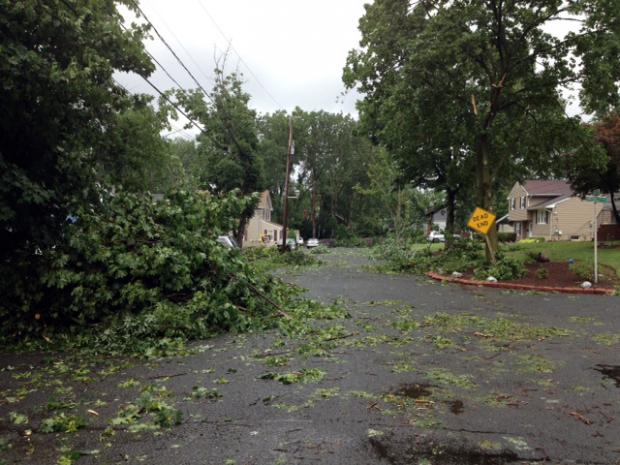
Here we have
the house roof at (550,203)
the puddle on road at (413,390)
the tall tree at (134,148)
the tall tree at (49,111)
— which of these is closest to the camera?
the puddle on road at (413,390)

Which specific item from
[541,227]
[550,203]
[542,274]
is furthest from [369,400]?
[541,227]

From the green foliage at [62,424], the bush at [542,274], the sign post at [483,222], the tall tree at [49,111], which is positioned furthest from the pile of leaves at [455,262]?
the green foliage at [62,424]

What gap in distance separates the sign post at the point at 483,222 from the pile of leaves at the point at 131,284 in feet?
32.4

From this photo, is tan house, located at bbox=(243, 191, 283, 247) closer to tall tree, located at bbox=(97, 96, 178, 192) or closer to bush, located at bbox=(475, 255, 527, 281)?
bush, located at bbox=(475, 255, 527, 281)

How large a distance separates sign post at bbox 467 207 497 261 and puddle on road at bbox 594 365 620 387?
11407mm

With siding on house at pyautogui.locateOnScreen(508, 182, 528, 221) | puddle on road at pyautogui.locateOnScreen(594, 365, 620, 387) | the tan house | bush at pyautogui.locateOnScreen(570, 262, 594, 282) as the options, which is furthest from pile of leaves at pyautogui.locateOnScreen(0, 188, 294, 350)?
siding on house at pyautogui.locateOnScreen(508, 182, 528, 221)

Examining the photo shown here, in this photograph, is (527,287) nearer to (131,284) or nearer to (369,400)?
(131,284)

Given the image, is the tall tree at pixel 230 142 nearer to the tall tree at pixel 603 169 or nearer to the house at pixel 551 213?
the tall tree at pixel 603 169

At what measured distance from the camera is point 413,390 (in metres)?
5.05

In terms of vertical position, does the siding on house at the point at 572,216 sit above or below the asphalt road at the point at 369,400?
above

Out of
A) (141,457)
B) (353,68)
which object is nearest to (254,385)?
(141,457)

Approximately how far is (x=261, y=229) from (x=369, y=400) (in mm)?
55682

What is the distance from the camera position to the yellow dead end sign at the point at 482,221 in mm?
17078

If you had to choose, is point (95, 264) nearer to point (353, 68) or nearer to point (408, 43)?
point (408, 43)
